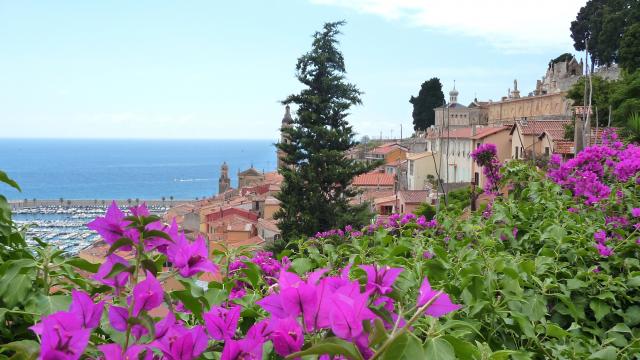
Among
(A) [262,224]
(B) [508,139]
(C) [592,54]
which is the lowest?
(A) [262,224]

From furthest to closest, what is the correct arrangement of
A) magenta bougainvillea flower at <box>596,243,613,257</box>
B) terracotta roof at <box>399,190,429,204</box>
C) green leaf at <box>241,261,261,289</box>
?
terracotta roof at <box>399,190,429,204</box>, magenta bougainvillea flower at <box>596,243,613,257</box>, green leaf at <box>241,261,261,289</box>

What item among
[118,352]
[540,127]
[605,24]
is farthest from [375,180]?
[118,352]

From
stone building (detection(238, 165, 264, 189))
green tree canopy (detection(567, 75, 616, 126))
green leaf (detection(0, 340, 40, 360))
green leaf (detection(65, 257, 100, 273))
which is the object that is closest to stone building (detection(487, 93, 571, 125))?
green tree canopy (detection(567, 75, 616, 126))

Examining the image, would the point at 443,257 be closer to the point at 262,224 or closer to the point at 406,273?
the point at 406,273

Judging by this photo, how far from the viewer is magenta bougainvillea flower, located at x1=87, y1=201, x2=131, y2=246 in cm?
115

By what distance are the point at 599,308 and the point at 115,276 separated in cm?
253

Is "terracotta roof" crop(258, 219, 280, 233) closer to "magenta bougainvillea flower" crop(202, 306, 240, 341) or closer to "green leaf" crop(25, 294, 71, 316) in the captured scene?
"green leaf" crop(25, 294, 71, 316)

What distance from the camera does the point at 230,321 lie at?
3.91 ft

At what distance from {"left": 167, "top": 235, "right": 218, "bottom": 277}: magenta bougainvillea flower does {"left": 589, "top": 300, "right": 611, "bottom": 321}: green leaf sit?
234 centimetres

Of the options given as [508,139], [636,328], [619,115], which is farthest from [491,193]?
[508,139]

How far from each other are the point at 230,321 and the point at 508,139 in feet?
123

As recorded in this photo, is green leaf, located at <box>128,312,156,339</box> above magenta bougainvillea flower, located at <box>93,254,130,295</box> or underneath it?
underneath

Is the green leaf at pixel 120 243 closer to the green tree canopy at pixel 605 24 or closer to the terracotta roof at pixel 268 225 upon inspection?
the terracotta roof at pixel 268 225

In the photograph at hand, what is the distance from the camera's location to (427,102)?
76.9 m
